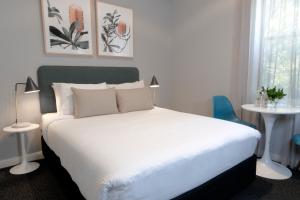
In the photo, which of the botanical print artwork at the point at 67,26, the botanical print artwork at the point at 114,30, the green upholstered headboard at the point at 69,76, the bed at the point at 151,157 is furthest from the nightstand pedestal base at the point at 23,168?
the botanical print artwork at the point at 114,30

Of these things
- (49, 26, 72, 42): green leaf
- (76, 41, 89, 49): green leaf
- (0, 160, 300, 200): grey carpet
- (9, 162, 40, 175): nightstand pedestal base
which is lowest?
(0, 160, 300, 200): grey carpet

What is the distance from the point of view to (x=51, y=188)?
2.06m

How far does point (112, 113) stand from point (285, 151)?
2347 millimetres

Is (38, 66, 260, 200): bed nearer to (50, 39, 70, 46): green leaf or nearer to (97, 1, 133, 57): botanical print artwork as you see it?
(50, 39, 70, 46): green leaf

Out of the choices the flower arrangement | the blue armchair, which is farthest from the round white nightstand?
the flower arrangement

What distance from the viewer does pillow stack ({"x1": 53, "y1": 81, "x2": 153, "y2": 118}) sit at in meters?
2.41

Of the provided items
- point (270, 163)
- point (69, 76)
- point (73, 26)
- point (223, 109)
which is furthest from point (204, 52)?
point (69, 76)

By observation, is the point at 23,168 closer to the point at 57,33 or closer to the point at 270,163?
the point at 57,33

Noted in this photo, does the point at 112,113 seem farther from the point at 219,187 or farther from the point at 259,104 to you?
the point at 259,104

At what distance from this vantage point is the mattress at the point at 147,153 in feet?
3.68

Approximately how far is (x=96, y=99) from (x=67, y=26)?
1.21m

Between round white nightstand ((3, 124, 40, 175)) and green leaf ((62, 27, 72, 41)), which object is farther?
green leaf ((62, 27, 72, 41))

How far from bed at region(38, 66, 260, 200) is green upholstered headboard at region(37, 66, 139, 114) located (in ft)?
1.56

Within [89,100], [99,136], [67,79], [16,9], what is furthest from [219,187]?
[16,9]
